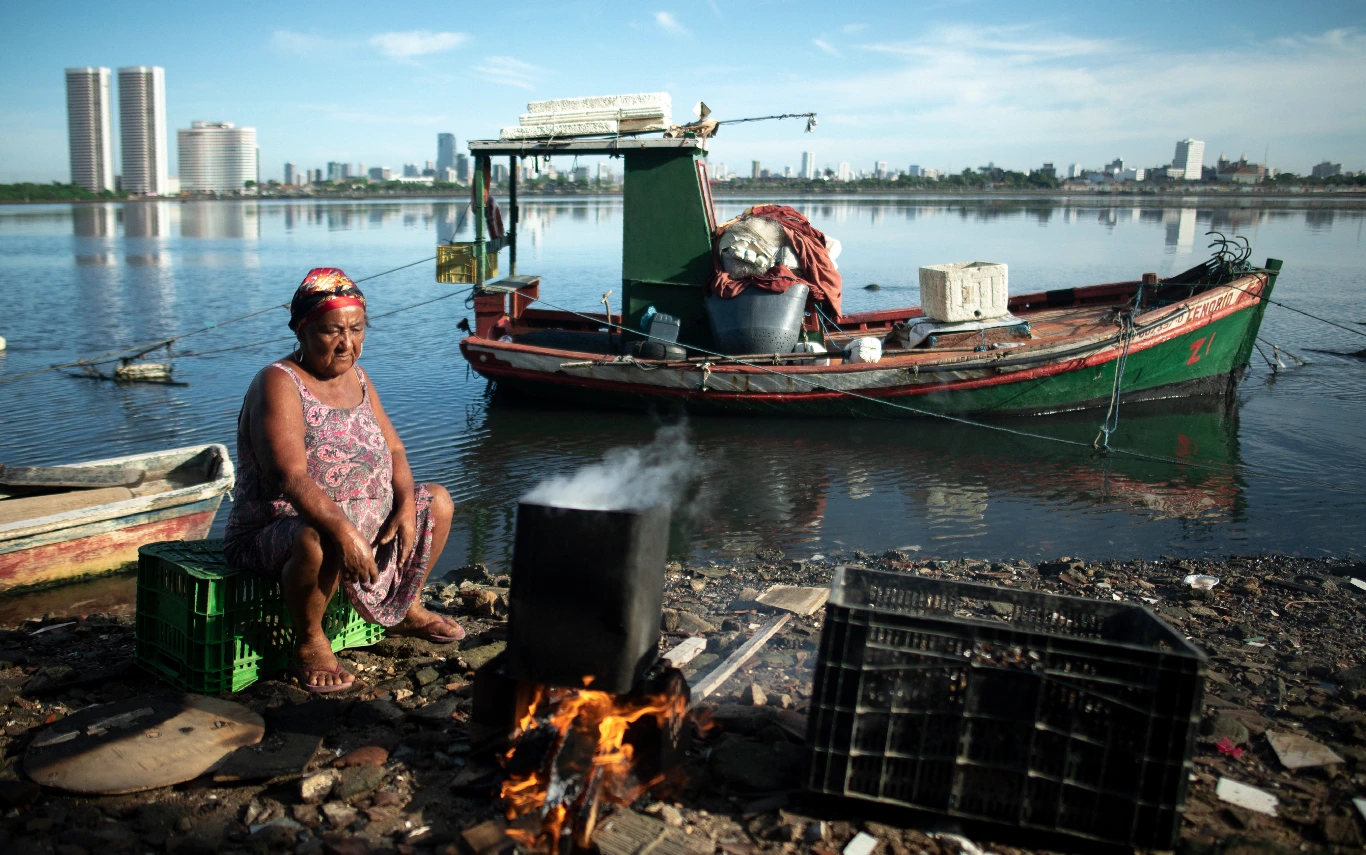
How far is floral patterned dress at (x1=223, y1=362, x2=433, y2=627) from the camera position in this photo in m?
3.59

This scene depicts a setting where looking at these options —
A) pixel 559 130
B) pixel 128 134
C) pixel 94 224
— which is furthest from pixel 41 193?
pixel 559 130

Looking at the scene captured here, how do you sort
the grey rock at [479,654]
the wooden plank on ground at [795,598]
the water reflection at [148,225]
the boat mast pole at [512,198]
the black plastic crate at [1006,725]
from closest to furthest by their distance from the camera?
1. the black plastic crate at [1006,725]
2. the grey rock at [479,654]
3. the wooden plank on ground at [795,598]
4. the boat mast pole at [512,198]
5. the water reflection at [148,225]

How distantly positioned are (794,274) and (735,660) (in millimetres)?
7283

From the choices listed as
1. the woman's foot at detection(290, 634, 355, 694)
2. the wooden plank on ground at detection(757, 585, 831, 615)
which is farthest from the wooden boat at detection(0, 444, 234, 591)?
the wooden plank on ground at detection(757, 585, 831, 615)

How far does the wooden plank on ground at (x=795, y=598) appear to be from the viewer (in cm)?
498

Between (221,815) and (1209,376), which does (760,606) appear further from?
(1209,376)

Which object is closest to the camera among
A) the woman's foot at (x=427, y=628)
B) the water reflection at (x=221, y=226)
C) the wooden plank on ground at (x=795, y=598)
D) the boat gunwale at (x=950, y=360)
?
the woman's foot at (x=427, y=628)

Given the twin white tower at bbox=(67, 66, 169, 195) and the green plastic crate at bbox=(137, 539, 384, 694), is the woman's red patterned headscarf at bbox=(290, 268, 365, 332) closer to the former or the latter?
the green plastic crate at bbox=(137, 539, 384, 694)

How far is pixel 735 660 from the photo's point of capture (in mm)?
4023

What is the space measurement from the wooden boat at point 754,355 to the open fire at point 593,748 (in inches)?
304

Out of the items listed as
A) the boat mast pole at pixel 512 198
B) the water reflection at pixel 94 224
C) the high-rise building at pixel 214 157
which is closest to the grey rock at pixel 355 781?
the boat mast pole at pixel 512 198

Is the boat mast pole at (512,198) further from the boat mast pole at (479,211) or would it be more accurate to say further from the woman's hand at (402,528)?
the woman's hand at (402,528)

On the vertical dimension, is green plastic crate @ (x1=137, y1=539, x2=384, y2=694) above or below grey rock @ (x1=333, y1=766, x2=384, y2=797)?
above

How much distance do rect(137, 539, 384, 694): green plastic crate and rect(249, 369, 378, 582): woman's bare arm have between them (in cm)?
43
